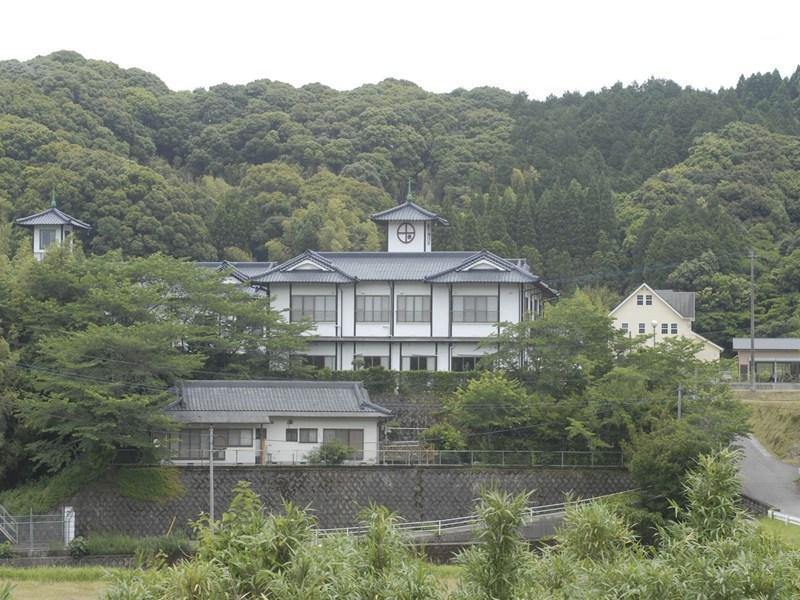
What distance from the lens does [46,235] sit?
46.0 meters

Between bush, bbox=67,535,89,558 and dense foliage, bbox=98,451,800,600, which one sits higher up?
dense foliage, bbox=98,451,800,600

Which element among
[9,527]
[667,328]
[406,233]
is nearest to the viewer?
[9,527]

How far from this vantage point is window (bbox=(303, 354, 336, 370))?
40.7 m

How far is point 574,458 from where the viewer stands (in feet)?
112

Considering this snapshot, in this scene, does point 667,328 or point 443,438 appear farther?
point 667,328

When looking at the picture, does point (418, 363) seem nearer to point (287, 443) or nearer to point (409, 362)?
point (409, 362)

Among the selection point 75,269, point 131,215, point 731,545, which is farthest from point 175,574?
point 131,215

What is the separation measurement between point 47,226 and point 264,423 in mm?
15636

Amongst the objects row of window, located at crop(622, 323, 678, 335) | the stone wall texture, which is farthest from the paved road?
row of window, located at crop(622, 323, 678, 335)

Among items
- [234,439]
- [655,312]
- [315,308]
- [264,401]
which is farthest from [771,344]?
[234,439]

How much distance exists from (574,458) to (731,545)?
12751 millimetres

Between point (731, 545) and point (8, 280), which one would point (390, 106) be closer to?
point (8, 280)

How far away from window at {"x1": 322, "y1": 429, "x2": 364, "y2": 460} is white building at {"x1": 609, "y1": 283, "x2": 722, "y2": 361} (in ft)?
67.6

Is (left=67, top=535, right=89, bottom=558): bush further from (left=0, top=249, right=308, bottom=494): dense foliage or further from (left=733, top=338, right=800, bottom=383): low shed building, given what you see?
(left=733, top=338, right=800, bottom=383): low shed building
